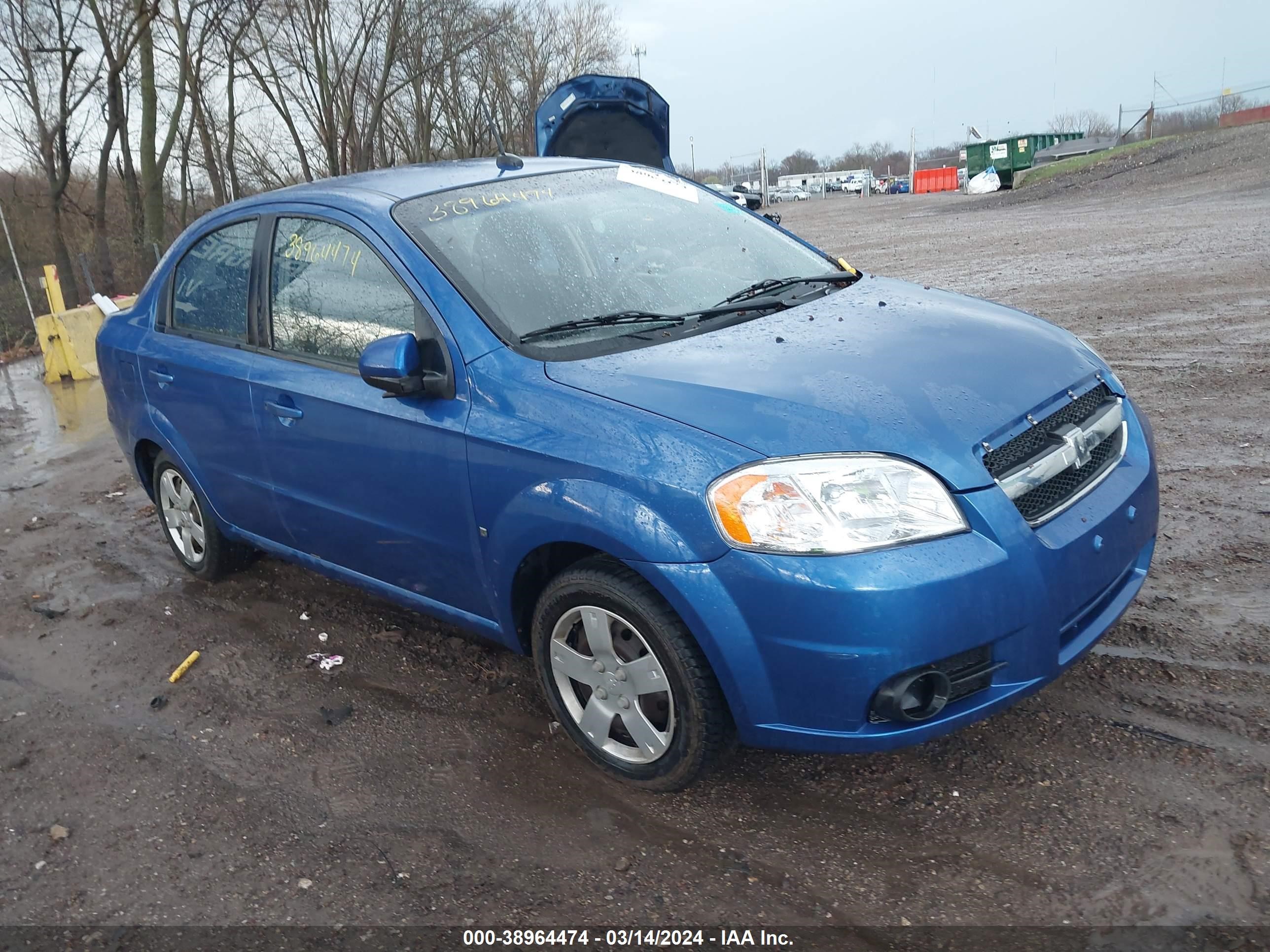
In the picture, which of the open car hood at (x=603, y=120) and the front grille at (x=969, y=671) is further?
the open car hood at (x=603, y=120)

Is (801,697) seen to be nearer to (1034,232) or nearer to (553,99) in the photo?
(553,99)

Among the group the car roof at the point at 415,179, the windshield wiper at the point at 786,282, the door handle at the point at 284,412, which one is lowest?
the door handle at the point at 284,412

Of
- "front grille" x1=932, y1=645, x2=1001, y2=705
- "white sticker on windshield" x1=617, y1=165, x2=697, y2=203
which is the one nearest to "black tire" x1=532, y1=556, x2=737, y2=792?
"front grille" x1=932, y1=645, x2=1001, y2=705

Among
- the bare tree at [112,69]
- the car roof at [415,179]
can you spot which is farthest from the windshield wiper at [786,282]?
the bare tree at [112,69]

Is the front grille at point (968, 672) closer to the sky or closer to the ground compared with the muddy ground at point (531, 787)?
closer to the sky

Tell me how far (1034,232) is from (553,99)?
30.6ft

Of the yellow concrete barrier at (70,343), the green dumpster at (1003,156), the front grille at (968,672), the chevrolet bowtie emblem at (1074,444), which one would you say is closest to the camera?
the front grille at (968,672)

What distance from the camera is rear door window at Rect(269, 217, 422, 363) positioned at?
3561mm

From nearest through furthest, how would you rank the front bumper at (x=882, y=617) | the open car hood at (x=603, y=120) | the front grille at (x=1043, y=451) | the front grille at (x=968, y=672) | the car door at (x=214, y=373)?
the front bumper at (x=882, y=617) → the front grille at (x=968, y=672) → the front grille at (x=1043, y=451) → the car door at (x=214, y=373) → the open car hood at (x=603, y=120)

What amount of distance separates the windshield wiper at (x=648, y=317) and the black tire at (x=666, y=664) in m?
0.75

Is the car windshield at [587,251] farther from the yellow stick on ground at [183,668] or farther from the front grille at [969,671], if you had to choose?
the yellow stick on ground at [183,668]

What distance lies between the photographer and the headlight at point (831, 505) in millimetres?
2600

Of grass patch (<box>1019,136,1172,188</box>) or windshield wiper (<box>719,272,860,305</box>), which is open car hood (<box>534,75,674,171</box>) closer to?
windshield wiper (<box>719,272,860,305</box>)

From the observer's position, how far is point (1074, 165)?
34.6 metres
